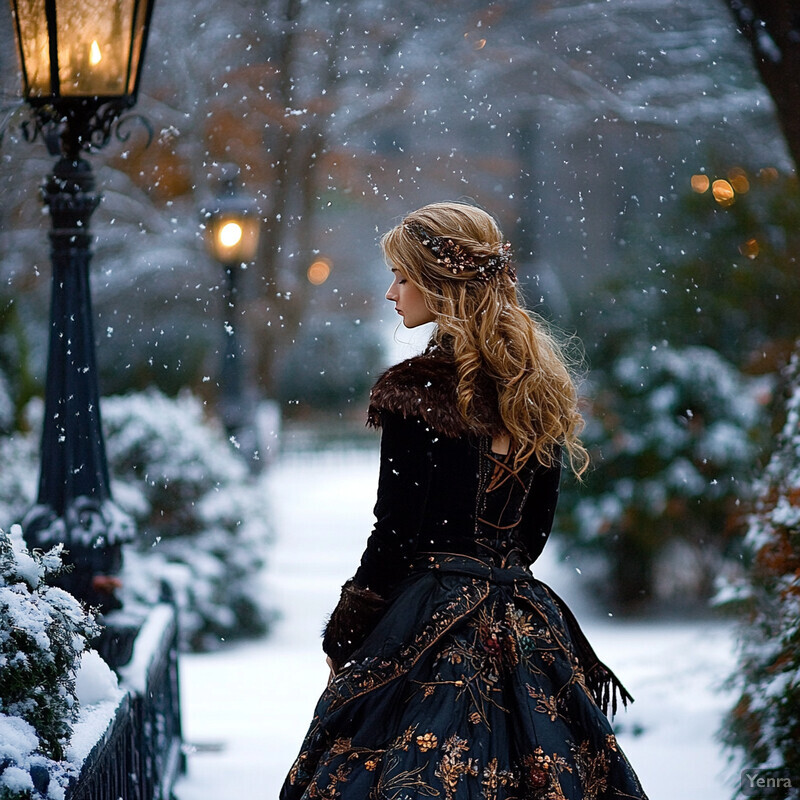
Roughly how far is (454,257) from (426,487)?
562mm

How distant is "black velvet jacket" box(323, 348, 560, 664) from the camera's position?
248cm

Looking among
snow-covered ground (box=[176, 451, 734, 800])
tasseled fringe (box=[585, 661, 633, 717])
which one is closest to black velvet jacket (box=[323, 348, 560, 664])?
tasseled fringe (box=[585, 661, 633, 717])

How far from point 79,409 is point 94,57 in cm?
111

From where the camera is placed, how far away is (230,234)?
8023mm

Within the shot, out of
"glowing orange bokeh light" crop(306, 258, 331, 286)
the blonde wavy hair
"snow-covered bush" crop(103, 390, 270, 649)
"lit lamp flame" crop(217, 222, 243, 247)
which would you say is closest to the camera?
the blonde wavy hair

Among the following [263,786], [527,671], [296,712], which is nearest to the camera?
[527,671]

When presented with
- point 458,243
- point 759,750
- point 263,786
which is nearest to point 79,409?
point 458,243

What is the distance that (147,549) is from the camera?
22.7ft

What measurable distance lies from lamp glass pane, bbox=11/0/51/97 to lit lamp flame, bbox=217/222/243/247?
4513mm

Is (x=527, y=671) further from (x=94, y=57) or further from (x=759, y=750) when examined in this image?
(x=94, y=57)

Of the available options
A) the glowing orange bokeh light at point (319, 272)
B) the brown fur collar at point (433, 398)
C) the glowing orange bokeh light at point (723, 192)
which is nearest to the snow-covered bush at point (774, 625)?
the brown fur collar at point (433, 398)

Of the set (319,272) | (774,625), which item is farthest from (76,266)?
(319,272)

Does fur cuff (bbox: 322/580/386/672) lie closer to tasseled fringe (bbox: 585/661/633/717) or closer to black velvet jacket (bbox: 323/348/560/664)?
black velvet jacket (bbox: 323/348/560/664)

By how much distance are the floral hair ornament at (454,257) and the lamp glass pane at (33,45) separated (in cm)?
151
